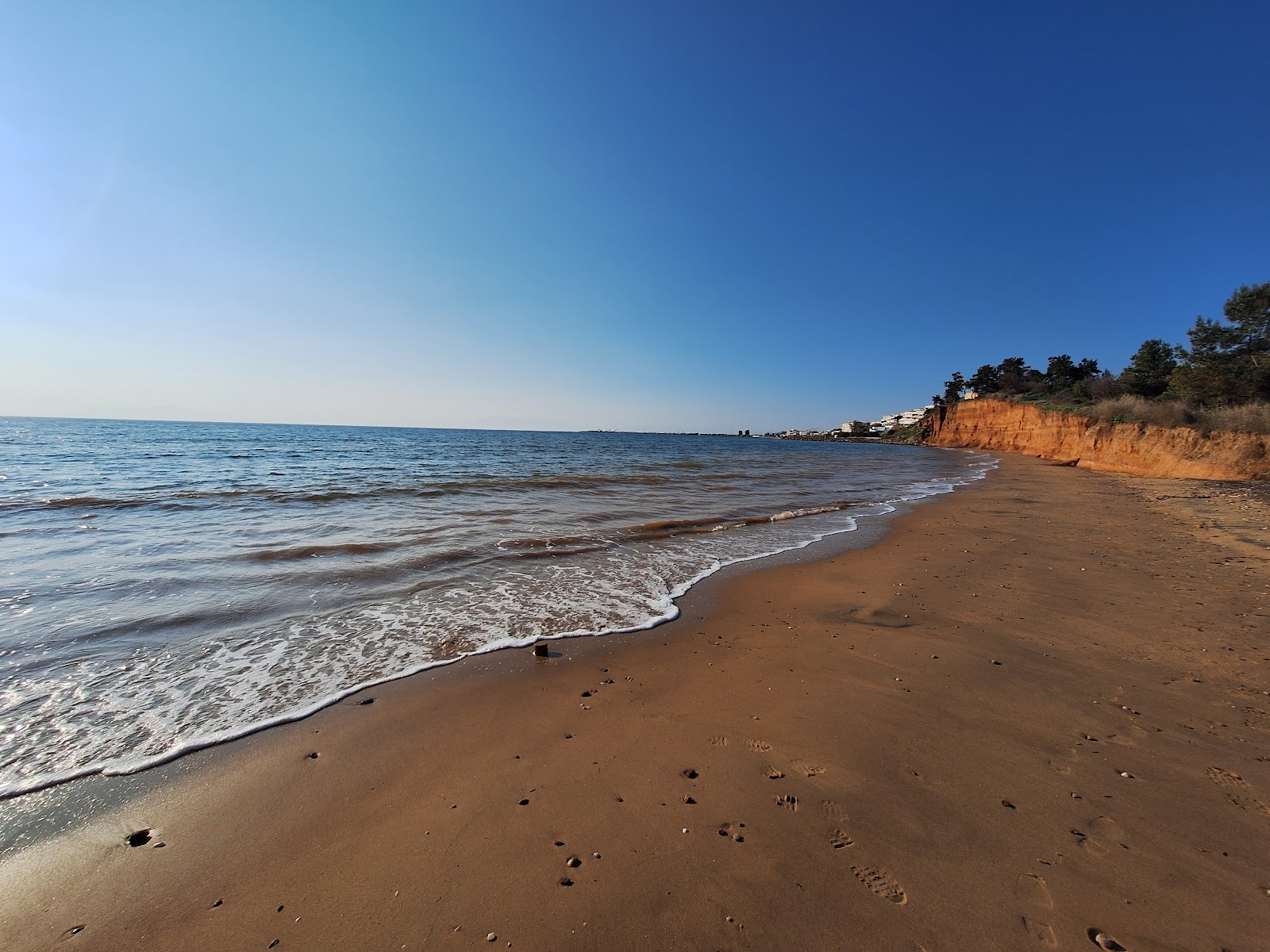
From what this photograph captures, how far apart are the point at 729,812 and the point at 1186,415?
34693 mm

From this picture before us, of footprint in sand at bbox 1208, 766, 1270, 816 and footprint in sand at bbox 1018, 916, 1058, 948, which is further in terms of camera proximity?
footprint in sand at bbox 1208, 766, 1270, 816

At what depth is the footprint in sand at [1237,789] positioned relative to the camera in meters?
2.85

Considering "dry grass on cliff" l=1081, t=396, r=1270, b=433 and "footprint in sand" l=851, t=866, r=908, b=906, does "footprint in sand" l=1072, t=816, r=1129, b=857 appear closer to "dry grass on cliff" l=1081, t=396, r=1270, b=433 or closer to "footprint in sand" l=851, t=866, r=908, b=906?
"footprint in sand" l=851, t=866, r=908, b=906

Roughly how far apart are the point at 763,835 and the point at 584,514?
1141 cm

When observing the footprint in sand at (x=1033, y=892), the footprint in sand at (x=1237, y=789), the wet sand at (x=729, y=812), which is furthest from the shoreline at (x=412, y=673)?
the footprint in sand at (x=1237, y=789)

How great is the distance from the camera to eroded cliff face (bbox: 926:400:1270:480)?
66.4 feet

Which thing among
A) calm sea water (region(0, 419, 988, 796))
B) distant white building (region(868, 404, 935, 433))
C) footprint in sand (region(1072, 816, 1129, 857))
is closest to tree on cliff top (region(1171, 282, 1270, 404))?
calm sea water (region(0, 419, 988, 796))

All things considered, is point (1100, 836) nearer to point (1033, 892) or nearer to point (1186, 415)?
point (1033, 892)

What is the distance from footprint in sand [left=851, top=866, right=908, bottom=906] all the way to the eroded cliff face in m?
30.3

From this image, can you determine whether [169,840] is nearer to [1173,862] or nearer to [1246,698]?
[1173,862]

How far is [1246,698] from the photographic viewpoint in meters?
4.08

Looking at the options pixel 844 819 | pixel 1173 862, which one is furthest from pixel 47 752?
pixel 1173 862

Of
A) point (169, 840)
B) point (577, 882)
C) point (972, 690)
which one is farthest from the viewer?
point (972, 690)

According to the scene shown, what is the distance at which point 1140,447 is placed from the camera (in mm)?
25672
